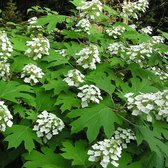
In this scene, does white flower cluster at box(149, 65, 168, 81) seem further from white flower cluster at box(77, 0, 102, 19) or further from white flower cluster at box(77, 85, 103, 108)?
white flower cluster at box(77, 85, 103, 108)

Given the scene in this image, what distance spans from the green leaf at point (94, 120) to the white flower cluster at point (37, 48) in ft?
2.88

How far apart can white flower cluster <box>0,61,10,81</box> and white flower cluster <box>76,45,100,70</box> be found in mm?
659

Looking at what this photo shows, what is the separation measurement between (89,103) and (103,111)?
0.20m

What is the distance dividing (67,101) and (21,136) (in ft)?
1.56

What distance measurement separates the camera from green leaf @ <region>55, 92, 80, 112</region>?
299 centimetres

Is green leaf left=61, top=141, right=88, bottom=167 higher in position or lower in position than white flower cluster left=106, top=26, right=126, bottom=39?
lower

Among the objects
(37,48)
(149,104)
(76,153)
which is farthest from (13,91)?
(149,104)

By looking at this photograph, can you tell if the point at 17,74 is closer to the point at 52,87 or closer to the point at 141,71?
the point at 52,87

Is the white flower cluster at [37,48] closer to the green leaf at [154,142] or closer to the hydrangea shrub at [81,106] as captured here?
the hydrangea shrub at [81,106]

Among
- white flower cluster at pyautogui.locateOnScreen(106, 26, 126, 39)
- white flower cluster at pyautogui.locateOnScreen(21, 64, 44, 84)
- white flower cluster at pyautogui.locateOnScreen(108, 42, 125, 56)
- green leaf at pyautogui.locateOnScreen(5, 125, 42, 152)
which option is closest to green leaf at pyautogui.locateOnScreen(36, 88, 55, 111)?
white flower cluster at pyautogui.locateOnScreen(21, 64, 44, 84)

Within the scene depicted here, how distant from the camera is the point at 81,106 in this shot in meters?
3.02

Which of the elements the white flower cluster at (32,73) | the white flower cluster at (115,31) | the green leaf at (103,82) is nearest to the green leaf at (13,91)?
the white flower cluster at (32,73)

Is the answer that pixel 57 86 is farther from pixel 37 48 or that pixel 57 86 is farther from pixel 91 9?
pixel 91 9

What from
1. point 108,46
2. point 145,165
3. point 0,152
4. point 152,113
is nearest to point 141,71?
point 108,46
